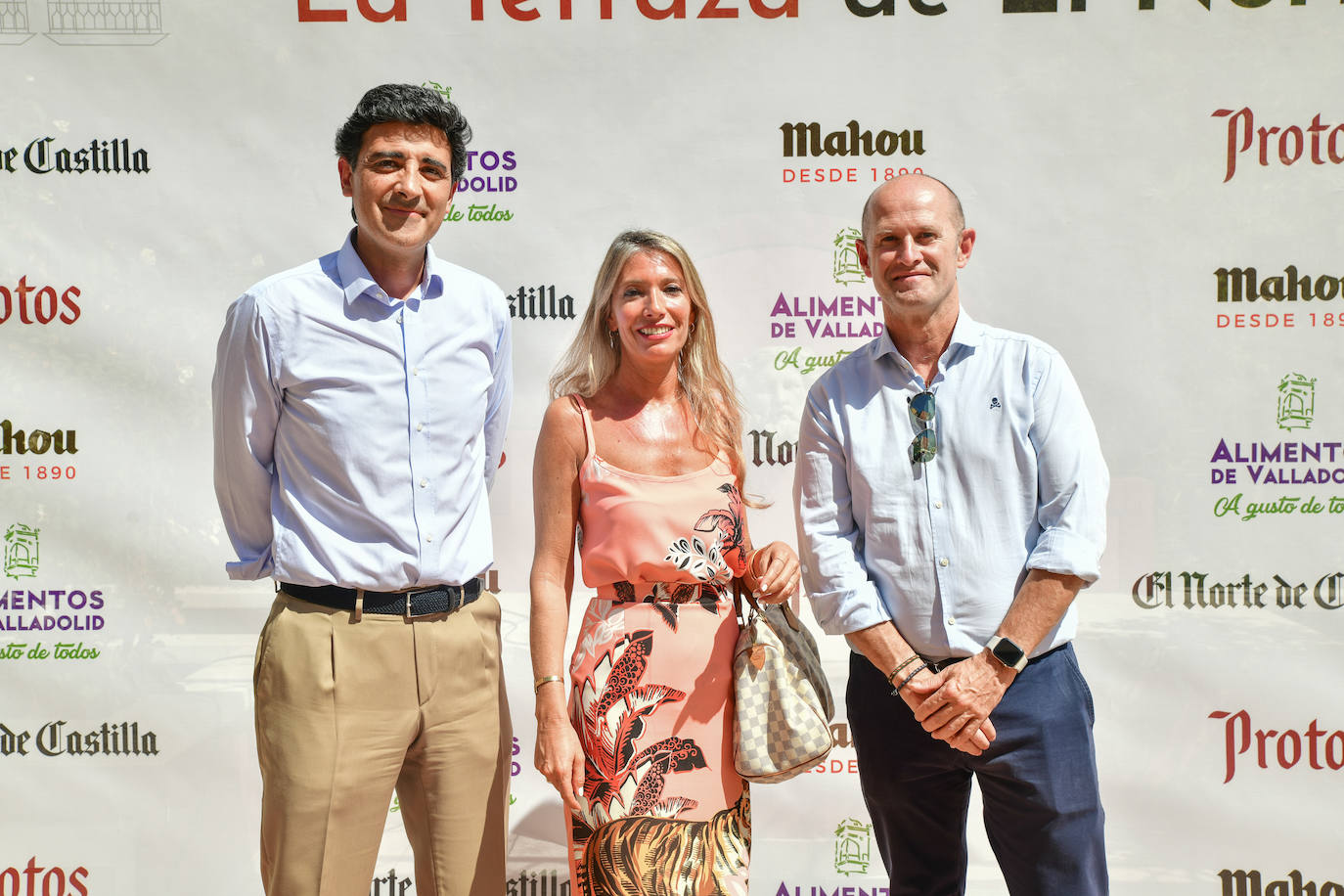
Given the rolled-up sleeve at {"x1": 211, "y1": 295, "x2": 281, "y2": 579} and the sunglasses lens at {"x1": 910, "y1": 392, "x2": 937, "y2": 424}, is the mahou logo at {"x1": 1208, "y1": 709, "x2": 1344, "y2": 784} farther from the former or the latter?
the rolled-up sleeve at {"x1": 211, "y1": 295, "x2": 281, "y2": 579}

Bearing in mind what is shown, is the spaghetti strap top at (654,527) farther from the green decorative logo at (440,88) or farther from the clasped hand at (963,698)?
the green decorative logo at (440,88)

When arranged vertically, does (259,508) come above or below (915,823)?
above

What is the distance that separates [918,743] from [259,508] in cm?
148

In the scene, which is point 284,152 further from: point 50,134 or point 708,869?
point 708,869

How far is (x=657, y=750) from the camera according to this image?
2.15m

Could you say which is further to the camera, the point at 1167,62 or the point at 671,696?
the point at 1167,62

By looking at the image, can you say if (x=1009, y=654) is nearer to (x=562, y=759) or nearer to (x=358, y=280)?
(x=562, y=759)

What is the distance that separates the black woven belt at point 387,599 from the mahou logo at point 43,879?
6.15 feet

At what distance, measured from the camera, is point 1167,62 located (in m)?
3.17

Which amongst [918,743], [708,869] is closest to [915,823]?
[918,743]

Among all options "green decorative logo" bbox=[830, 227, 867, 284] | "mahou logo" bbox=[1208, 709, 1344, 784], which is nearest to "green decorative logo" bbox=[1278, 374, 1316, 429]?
"mahou logo" bbox=[1208, 709, 1344, 784]

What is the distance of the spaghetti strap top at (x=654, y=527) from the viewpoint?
219 cm

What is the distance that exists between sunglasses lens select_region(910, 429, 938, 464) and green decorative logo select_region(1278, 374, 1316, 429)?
176 centimetres

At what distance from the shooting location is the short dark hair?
82.7 inches
